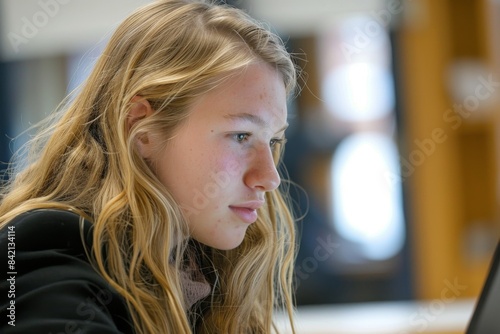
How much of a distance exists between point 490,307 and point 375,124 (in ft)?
11.4

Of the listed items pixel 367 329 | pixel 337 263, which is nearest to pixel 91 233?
pixel 367 329

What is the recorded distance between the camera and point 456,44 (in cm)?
423

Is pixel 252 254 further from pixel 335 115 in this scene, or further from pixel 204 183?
pixel 335 115

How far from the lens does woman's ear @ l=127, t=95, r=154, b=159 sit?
1185mm

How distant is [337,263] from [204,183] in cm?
321

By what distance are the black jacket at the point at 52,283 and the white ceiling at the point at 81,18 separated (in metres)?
3.16

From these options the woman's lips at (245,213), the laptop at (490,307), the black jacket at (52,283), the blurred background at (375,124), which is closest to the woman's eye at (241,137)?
the woman's lips at (245,213)

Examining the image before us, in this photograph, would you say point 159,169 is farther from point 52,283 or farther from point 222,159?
point 52,283

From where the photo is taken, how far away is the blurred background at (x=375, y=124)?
13.4 feet

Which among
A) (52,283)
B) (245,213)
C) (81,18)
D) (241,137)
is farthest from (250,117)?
(81,18)

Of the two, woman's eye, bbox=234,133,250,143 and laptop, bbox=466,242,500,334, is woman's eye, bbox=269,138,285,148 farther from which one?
laptop, bbox=466,242,500,334

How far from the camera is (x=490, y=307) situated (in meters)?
0.96

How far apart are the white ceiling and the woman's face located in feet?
9.70

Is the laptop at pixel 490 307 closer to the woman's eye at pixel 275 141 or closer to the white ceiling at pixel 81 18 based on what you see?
the woman's eye at pixel 275 141
